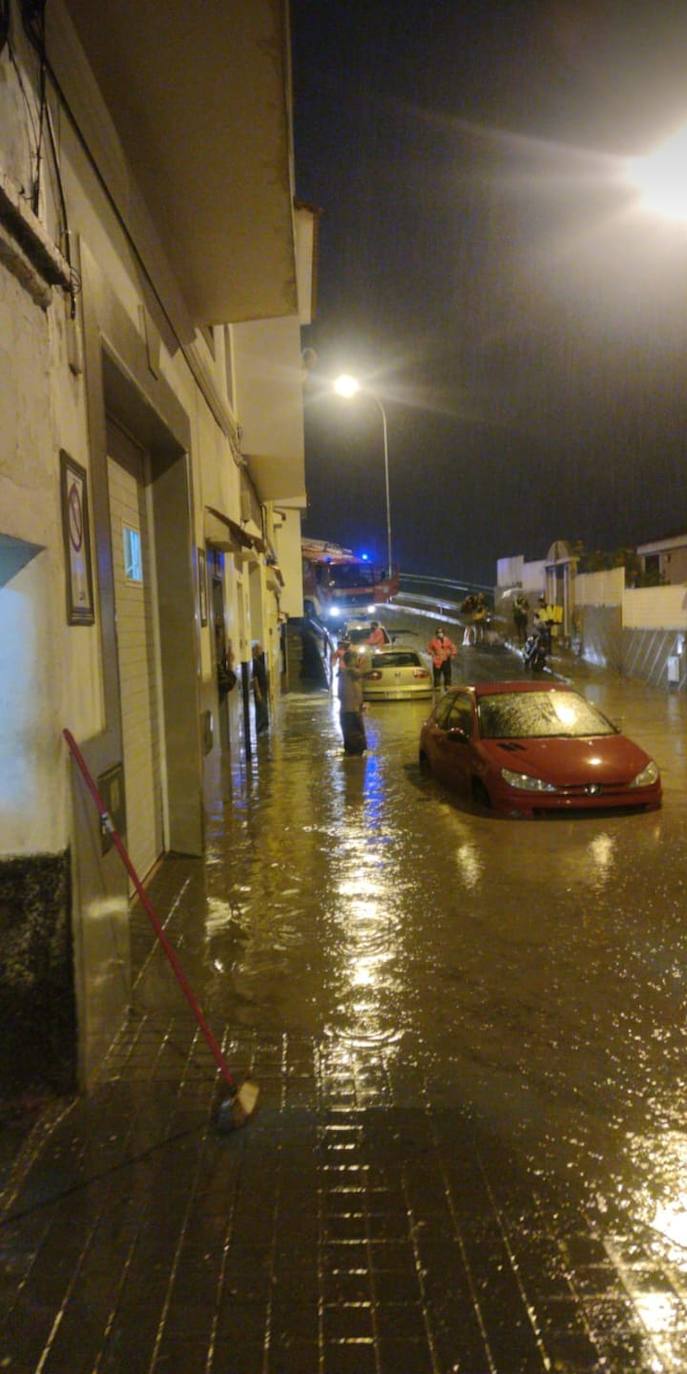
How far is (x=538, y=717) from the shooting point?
983 centimetres

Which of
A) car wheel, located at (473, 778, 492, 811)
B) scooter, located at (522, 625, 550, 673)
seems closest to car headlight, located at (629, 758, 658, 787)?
car wheel, located at (473, 778, 492, 811)

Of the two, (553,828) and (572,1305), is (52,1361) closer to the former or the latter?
(572,1305)

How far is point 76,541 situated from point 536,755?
590 centimetres

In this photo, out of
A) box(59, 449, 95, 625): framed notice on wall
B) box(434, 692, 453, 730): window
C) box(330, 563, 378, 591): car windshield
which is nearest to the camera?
box(59, 449, 95, 625): framed notice on wall

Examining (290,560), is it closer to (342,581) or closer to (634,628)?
(634,628)

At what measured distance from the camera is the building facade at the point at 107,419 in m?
3.63

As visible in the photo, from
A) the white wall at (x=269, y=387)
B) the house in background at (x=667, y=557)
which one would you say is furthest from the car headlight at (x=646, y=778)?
the house in background at (x=667, y=557)

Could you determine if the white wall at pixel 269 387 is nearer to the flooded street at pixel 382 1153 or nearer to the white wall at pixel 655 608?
the flooded street at pixel 382 1153

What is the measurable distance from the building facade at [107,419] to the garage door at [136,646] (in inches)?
1.3

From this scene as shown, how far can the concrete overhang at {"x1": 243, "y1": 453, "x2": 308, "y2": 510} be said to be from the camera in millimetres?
16812

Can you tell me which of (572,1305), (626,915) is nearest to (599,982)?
(626,915)

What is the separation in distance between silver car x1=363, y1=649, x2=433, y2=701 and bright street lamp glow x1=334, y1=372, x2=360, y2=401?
6.29 meters

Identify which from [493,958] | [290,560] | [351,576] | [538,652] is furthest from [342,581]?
[493,958]

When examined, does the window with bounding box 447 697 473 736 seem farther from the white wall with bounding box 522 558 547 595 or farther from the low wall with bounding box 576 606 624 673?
the white wall with bounding box 522 558 547 595
